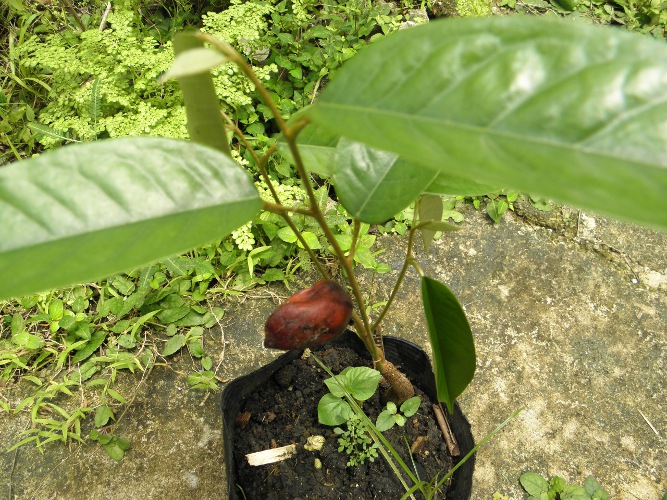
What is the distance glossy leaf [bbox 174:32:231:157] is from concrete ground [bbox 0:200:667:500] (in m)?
0.89

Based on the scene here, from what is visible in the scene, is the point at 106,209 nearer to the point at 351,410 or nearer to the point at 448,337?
the point at 448,337

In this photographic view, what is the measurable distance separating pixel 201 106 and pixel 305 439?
72 centimetres

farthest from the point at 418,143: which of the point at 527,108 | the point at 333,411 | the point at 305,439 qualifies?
the point at 305,439

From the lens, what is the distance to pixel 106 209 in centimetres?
47

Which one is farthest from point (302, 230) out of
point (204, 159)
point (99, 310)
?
point (204, 159)

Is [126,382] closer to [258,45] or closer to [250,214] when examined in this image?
[250,214]


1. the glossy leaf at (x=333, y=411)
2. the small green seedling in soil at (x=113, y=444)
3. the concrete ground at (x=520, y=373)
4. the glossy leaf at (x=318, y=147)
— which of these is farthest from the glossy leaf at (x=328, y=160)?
the small green seedling in soil at (x=113, y=444)

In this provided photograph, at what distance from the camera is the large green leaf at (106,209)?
436 mm

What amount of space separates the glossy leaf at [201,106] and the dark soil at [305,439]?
0.64 m

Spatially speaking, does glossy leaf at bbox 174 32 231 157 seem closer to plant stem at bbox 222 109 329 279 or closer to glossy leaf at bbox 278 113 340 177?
plant stem at bbox 222 109 329 279

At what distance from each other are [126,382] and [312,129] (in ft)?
3.13

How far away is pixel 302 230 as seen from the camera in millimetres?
1496

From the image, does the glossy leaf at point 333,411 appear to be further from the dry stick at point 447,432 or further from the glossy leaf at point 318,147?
the glossy leaf at point 318,147

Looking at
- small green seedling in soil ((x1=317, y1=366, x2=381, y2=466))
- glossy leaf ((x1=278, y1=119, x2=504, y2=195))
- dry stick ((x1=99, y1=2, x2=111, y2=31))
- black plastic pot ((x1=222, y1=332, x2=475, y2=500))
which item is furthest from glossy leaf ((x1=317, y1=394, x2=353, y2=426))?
Result: dry stick ((x1=99, y1=2, x2=111, y2=31))
